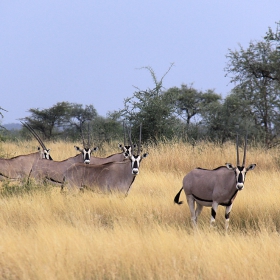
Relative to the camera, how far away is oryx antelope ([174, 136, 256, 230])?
611 centimetres

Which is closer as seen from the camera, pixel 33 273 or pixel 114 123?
pixel 33 273

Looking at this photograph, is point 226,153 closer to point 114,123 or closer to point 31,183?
point 31,183

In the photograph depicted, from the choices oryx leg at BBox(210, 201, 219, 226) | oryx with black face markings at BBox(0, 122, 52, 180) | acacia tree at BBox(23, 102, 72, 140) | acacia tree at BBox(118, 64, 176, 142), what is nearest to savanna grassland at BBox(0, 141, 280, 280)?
oryx leg at BBox(210, 201, 219, 226)

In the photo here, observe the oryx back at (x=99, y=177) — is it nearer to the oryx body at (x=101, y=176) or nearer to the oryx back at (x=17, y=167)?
the oryx body at (x=101, y=176)

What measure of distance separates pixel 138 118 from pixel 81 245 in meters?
12.5

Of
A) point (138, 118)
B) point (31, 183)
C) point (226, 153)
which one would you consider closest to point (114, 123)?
point (138, 118)

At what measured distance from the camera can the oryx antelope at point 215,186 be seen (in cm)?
611

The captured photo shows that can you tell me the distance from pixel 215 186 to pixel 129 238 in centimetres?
160

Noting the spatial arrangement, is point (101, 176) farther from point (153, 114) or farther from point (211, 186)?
point (153, 114)

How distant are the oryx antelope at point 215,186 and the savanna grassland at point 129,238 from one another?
31 centimetres

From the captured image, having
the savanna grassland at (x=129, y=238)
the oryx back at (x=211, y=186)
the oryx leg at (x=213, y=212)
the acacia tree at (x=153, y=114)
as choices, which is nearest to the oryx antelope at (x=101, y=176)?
the savanna grassland at (x=129, y=238)

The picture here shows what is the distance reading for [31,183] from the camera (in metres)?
8.16

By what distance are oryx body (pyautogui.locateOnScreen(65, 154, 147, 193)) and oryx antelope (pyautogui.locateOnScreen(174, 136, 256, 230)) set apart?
158 cm

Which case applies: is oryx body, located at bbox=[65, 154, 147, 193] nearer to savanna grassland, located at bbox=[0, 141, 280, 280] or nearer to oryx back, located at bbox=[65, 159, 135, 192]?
oryx back, located at bbox=[65, 159, 135, 192]
